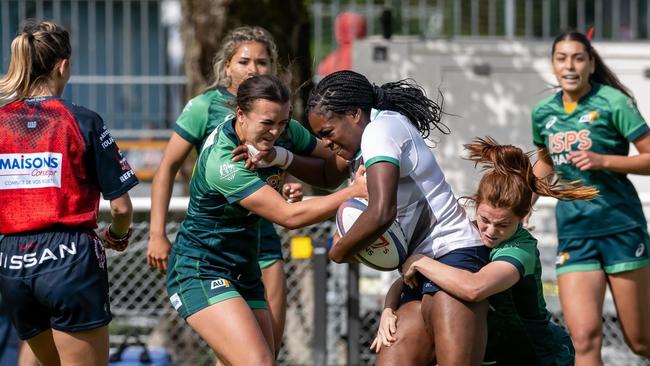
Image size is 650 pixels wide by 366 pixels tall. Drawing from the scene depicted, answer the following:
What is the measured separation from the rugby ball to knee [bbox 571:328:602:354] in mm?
1932

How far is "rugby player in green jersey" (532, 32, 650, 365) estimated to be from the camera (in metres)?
6.16

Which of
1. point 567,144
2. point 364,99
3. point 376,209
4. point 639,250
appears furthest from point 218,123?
point 639,250

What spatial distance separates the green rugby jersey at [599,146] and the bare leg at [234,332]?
2.21m

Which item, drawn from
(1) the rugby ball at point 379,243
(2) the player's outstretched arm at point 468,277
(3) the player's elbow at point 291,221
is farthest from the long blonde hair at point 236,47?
(2) the player's outstretched arm at point 468,277

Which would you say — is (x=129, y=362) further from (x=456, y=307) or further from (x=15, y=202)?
(x=456, y=307)

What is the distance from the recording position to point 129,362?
695 centimetres

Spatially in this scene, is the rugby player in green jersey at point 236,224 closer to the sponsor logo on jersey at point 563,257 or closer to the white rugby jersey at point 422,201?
the white rugby jersey at point 422,201

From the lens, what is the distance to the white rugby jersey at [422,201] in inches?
177

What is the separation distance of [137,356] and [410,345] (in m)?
2.89

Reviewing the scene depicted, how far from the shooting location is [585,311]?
609 centimetres

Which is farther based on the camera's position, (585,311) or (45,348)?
(585,311)

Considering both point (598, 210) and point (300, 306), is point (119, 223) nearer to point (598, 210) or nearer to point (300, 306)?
point (598, 210)

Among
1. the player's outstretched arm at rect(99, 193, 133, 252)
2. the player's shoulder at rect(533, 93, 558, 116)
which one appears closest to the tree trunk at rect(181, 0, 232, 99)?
the player's shoulder at rect(533, 93, 558, 116)

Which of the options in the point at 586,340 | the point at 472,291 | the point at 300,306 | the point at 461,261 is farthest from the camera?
the point at 300,306
